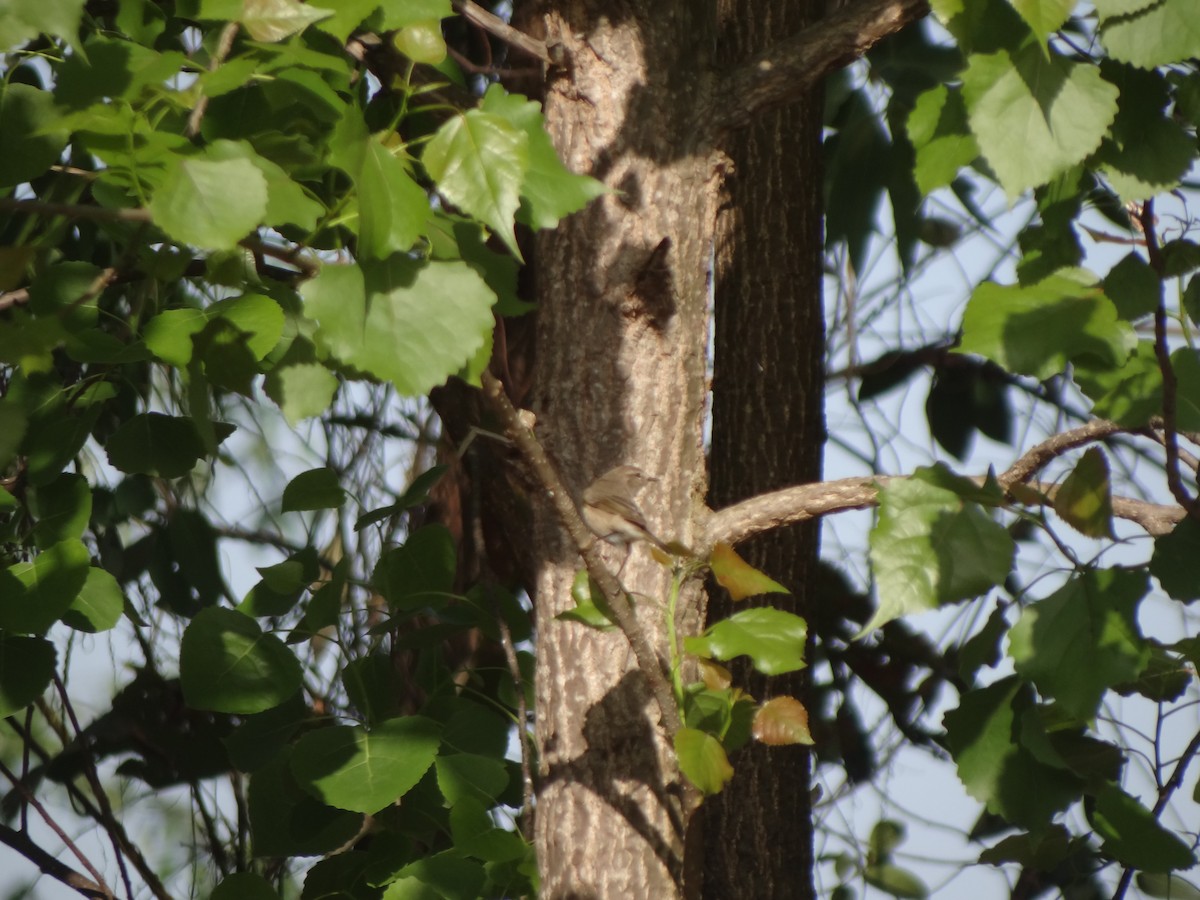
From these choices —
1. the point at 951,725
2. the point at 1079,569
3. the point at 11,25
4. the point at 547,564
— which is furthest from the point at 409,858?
the point at 11,25

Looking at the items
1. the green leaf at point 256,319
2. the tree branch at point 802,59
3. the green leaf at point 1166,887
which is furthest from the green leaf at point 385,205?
the green leaf at point 1166,887

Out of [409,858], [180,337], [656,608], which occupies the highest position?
[180,337]

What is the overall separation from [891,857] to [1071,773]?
0.65 meters

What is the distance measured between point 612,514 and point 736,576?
81 millimetres

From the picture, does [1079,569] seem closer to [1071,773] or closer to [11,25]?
[1071,773]

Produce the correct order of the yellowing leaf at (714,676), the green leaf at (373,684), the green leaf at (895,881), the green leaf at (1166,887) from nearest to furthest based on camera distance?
the yellowing leaf at (714,676), the green leaf at (373,684), the green leaf at (1166,887), the green leaf at (895,881)

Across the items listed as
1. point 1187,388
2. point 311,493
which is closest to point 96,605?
point 311,493

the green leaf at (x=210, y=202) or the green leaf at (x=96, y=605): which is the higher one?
the green leaf at (x=210, y=202)

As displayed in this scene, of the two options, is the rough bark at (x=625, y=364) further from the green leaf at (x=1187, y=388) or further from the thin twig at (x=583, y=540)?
the green leaf at (x=1187, y=388)

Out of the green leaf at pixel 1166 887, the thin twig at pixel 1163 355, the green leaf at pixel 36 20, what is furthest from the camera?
the green leaf at pixel 1166 887

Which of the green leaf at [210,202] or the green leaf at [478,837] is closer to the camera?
the green leaf at [210,202]

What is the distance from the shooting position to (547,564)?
2.80 feet

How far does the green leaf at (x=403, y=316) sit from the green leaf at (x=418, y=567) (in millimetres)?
400

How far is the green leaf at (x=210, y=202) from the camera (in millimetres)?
544
